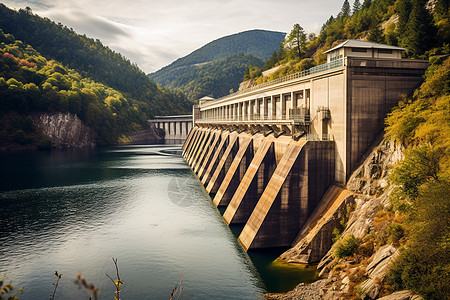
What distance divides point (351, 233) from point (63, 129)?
5196 inches

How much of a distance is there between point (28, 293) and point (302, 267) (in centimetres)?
1967

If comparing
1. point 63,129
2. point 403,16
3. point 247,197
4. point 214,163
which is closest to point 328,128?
point 247,197

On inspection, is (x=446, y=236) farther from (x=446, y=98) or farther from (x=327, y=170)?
(x=327, y=170)

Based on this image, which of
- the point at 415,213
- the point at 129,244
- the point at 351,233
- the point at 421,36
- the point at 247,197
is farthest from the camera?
the point at 421,36

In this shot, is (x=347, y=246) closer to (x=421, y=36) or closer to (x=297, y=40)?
(x=421, y=36)

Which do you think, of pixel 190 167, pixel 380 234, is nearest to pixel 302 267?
pixel 380 234

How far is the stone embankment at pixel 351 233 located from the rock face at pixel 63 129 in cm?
12492

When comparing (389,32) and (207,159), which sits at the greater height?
(389,32)

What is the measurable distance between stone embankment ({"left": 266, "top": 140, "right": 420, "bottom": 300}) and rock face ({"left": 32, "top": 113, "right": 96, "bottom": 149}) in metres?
125

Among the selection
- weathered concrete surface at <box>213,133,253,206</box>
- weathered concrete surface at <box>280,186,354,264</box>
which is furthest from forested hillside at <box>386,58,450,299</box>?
weathered concrete surface at <box>213,133,253,206</box>

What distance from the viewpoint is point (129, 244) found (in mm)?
31766

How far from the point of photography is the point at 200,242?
32.0 m

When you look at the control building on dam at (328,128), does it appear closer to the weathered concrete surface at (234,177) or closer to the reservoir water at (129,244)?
the reservoir water at (129,244)

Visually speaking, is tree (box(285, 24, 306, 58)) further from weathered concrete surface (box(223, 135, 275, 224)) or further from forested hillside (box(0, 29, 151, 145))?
forested hillside (box(0, 29, 151, 145))
